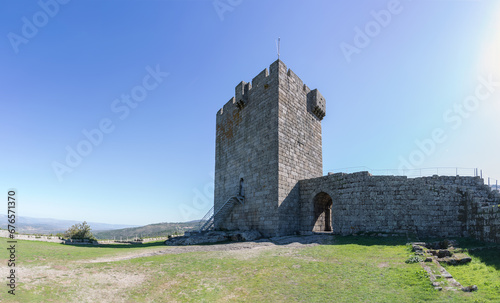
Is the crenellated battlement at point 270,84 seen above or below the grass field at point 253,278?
above

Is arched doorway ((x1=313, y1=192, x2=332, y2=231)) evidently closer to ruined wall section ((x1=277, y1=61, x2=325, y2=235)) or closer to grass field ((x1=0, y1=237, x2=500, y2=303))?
ruined wall section ((x1=277, y1=61, x2=325, y2=235))

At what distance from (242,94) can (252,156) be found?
5751 millimetres

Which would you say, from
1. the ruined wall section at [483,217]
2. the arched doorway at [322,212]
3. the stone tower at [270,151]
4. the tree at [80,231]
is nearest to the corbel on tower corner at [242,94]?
the stone tower at [270,151]

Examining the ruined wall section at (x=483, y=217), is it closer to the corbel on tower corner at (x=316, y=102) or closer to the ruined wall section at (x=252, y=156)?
the ruined wall section at (x=252, y=156)

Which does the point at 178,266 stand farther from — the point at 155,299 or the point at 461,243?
the point at 461,243

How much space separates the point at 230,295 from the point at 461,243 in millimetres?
11079

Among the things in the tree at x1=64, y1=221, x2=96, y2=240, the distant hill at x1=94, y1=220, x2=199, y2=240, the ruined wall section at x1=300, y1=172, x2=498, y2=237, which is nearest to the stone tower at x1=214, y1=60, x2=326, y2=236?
the ruined wall section at x1=300, y1=172, x2=498, y2=237

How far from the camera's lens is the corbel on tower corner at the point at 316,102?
23906mm

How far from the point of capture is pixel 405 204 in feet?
50.5

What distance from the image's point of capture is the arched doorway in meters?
20.2

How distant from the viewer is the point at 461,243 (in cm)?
1235

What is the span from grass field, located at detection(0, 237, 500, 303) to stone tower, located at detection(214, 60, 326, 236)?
7711 mm

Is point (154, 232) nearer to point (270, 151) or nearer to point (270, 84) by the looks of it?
point (270, 151)

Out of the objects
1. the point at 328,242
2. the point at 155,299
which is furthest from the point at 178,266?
the point at 328,242
